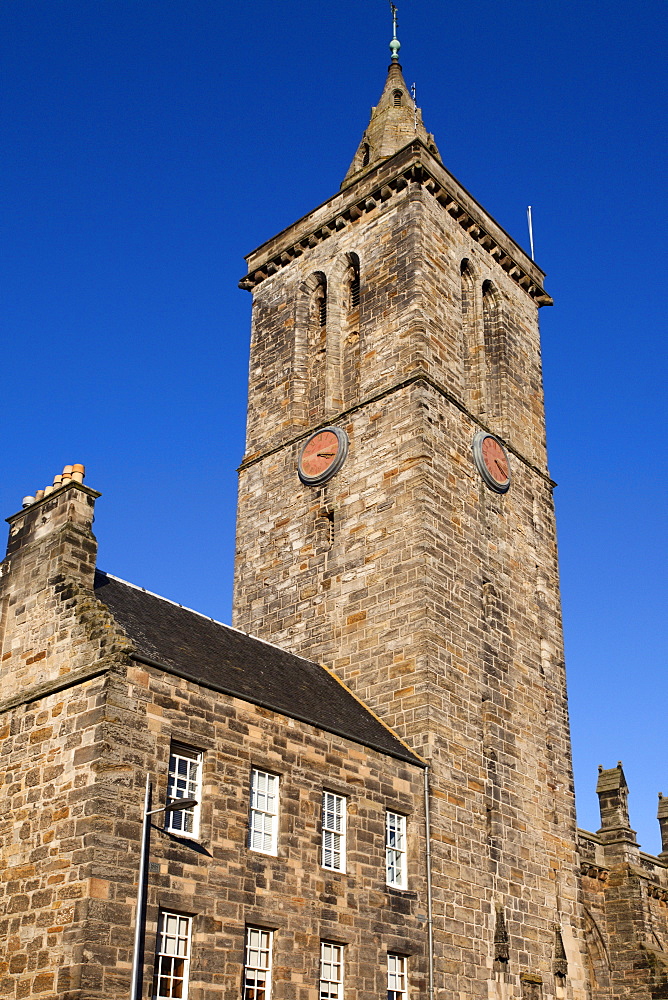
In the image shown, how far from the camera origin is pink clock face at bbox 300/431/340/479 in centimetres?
2769

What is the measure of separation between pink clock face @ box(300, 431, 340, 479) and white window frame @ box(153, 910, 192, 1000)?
1363 centimetres

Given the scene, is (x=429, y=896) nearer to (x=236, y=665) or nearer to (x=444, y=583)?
(x=236, y=665)

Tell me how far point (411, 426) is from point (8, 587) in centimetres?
1032

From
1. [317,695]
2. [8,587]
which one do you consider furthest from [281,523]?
[8,587]

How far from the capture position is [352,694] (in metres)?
24.3

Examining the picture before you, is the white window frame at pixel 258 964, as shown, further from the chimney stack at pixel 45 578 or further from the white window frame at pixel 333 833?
the chimney stack at pixel 45 578

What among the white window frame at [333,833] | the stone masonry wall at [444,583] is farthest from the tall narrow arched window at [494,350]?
the white window frame at [333,833]

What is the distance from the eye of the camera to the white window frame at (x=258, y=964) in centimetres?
1692

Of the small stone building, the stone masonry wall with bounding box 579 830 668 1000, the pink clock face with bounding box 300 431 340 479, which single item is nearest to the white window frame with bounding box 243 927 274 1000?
the small stone building

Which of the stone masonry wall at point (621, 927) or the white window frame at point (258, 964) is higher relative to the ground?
the stone masonry wall at point (621, 927)

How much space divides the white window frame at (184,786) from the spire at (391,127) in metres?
19.9

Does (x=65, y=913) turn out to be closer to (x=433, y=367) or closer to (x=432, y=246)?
(x=433, y=367)

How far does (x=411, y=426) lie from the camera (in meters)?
25.9

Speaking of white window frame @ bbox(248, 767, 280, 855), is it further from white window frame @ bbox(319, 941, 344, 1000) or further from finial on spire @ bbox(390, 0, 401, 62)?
finial on spire @ bbox(390, 0, 401, 62)
